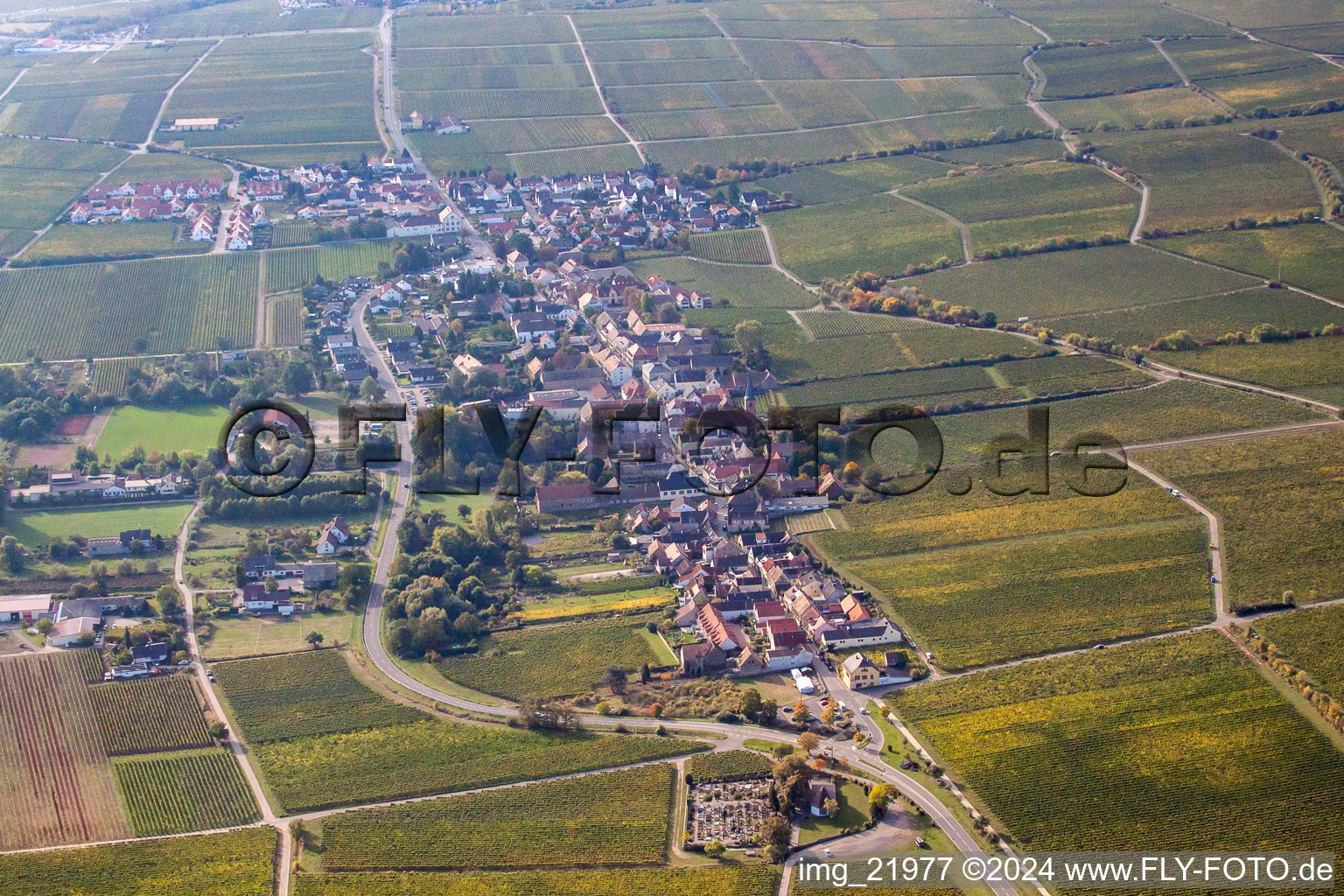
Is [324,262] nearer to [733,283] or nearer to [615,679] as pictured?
[733,283]

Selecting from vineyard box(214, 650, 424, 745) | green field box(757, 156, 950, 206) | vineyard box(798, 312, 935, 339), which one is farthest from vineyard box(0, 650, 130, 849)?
green field box(757, 156, 950, 206)

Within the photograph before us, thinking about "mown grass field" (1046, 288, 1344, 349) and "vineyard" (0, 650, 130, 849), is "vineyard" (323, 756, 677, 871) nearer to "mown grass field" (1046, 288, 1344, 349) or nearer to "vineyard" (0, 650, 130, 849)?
"vineyard" (0, 650, 130, 849)

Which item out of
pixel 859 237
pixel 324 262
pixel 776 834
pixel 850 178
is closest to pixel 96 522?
pixel 324 262

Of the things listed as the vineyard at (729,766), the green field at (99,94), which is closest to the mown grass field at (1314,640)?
the vineyard at (729,766)

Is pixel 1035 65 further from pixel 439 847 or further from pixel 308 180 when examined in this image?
pixel 439 847

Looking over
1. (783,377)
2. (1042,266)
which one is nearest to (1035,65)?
(1042,266)
